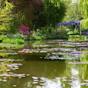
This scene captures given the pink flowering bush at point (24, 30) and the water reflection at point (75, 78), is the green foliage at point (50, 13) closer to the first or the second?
the pink flowering bush at point (24, 30)

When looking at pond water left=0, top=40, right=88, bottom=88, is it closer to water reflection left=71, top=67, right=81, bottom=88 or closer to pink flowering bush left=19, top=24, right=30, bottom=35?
water reflection left=71, top=67, right=81, bottom=88

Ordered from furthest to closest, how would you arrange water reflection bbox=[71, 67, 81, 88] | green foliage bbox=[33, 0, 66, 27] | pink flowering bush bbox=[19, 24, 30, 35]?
green foliage bbox=[33, 0, 66, 27]
pink flowering bush bbox=[19, 24, 30, 35]
water reflection bbox=[71, 67, 81, 88]

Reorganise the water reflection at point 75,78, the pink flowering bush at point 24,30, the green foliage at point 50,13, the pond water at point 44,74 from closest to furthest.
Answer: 1. the water reflection at point 75,78
2. the pond water at point 44,74
3. the pink flowering bush at point 24,30
4. the green foliage at point 50,13

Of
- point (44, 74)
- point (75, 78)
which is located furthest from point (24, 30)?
point (75, 78)

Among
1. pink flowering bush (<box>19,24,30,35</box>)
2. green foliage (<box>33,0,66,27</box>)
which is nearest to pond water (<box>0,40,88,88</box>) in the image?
pink flowering bush (<box>19,24,30,35</box>)

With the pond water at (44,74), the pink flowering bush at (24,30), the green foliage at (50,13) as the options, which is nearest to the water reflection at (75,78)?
the pond water at (44,74)

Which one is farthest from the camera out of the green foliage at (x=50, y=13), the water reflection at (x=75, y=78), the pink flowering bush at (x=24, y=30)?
the green foliage at (x=50, y=13)

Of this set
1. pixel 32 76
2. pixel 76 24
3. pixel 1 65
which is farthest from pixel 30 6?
pixel 32 76

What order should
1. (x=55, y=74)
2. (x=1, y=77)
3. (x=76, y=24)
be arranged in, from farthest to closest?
1. (x=76, y=24)
2. (x=55, y=74)
3. (x=1, y=77)

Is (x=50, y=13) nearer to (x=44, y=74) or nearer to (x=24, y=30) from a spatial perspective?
(x=24, y=30)

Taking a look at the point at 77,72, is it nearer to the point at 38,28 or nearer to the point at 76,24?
the point at 38,28

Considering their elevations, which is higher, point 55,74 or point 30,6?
point 30,6

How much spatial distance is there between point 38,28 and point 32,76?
1109 inches

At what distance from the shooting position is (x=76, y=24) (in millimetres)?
55844
